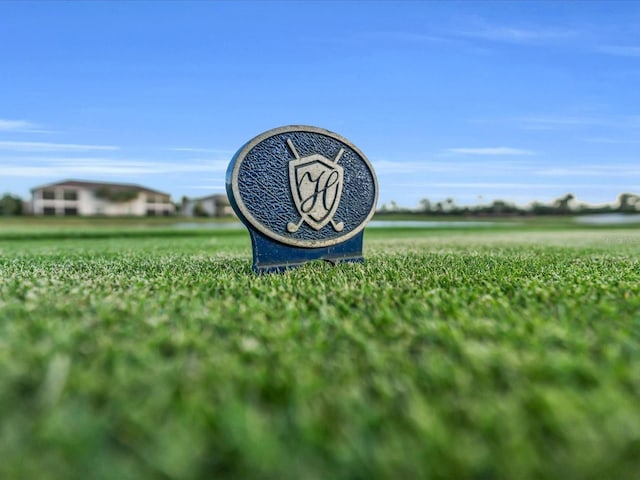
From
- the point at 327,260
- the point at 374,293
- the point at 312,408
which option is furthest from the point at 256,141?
the point at 312,408

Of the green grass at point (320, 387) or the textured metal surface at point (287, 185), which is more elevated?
the textured metal surface at point (287, 185)

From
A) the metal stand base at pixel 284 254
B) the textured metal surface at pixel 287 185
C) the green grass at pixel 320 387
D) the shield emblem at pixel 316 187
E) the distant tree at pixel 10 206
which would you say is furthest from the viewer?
the distant tree at pixel 10 206

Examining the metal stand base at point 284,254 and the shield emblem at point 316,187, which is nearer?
the metal stand base at point 284,254

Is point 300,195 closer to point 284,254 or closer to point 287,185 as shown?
point 287,185

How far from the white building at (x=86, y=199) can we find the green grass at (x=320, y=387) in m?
51.4

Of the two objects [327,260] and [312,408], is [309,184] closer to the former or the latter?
[327,260]

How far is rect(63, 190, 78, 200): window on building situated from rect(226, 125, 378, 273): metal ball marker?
176 ft

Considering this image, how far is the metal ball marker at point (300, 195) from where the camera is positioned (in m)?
4.48

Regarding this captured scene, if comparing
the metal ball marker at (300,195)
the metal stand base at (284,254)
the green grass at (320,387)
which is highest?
the metal ball marker at (300,195)

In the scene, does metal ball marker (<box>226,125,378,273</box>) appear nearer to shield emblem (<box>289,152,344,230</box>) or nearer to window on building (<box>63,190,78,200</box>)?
shield emblem (<box>289,152,344,230</box>)

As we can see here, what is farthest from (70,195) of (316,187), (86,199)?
(316,187)

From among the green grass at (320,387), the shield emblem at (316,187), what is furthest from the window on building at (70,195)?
the green grass at (320,387)

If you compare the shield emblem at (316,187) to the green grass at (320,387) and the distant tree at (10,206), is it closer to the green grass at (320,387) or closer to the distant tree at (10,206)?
the green grass at (320,387)

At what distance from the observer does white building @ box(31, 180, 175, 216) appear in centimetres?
5094
